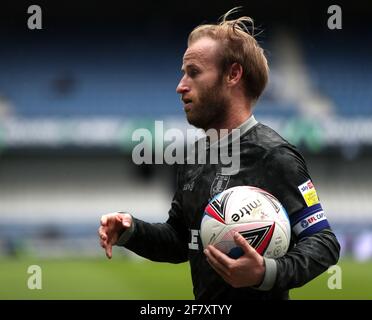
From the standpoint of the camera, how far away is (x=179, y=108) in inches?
898

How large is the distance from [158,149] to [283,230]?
17.6 meters

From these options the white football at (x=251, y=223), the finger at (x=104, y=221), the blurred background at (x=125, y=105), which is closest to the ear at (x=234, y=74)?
the white football at (x=251, y=223)

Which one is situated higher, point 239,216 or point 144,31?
point 144,31

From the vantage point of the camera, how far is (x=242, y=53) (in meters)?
3.42

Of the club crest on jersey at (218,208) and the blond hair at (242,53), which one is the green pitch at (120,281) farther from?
the club crest on jersey at (218,208)

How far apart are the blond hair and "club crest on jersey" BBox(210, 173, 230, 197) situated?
457 millimetres

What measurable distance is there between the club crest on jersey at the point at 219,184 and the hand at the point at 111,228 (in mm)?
434

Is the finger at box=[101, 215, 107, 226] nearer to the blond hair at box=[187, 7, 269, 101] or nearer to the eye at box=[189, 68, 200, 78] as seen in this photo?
the eye at box=[189, 68, 200, 78]

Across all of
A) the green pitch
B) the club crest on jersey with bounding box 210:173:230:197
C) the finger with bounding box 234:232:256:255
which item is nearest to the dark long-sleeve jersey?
the club crest on jersey with bounding box 210:173:230:197

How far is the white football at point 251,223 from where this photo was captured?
3.07 metres

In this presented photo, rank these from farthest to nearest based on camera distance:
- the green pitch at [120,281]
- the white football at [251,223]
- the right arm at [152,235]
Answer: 1. the green pitch at [120,281]
2. the right arm at [152,235]
3. the white football at [251,223]

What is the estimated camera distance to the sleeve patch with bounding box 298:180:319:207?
3119 mm

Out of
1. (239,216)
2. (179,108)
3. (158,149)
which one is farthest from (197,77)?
(179,108)
